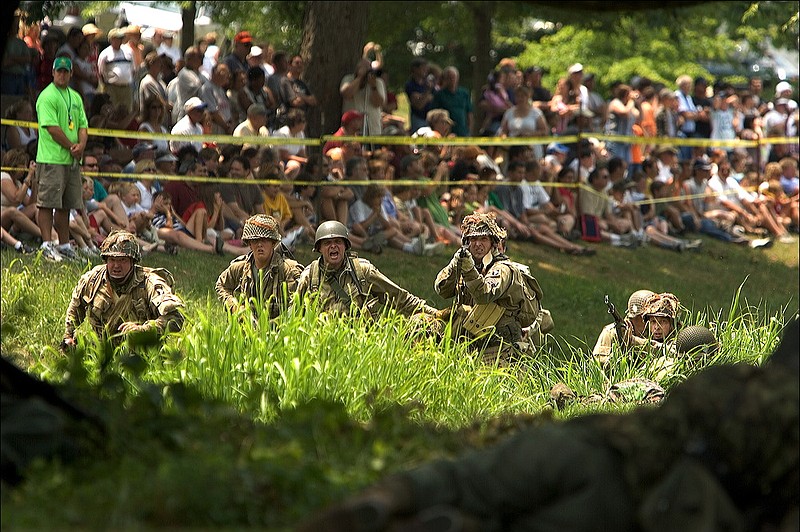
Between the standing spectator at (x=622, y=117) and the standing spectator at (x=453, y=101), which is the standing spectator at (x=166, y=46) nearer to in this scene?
the standing spectator at (x=453, y=101)

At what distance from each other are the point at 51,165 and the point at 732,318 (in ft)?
20.3

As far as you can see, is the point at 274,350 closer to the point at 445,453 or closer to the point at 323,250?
the point at 323,250

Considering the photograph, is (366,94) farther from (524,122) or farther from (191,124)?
(191,124)

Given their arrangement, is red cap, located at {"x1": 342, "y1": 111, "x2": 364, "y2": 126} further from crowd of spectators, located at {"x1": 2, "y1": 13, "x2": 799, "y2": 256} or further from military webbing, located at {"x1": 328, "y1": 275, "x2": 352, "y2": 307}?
military webbing, located at {"x1": 328, "y1": 275, "x2": 352, "y2": 307}

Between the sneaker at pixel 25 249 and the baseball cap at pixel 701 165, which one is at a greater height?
the sneaker at pixel 25 249

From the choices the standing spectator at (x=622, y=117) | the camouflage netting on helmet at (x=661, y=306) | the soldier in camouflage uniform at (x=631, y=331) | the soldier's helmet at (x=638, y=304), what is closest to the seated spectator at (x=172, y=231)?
the soldier in camouflage uniform at (x=631, y=331)

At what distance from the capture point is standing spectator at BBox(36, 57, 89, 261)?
41.8 ft

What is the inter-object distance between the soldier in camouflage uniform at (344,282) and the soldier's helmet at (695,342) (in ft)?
6.71

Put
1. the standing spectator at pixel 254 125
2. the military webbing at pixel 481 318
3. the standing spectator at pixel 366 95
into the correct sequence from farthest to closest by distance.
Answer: the standing spectator at pixel 366 95, the standing spectator at pixel 254 125, the military webbing at pixel 481 318

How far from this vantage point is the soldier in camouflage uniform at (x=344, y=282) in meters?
10.9

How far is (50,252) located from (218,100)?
366cm

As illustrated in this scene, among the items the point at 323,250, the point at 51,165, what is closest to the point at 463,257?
the point at 323,250

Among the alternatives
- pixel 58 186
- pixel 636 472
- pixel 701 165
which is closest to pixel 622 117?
pixel 701 165

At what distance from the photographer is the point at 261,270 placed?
11.0 metres
